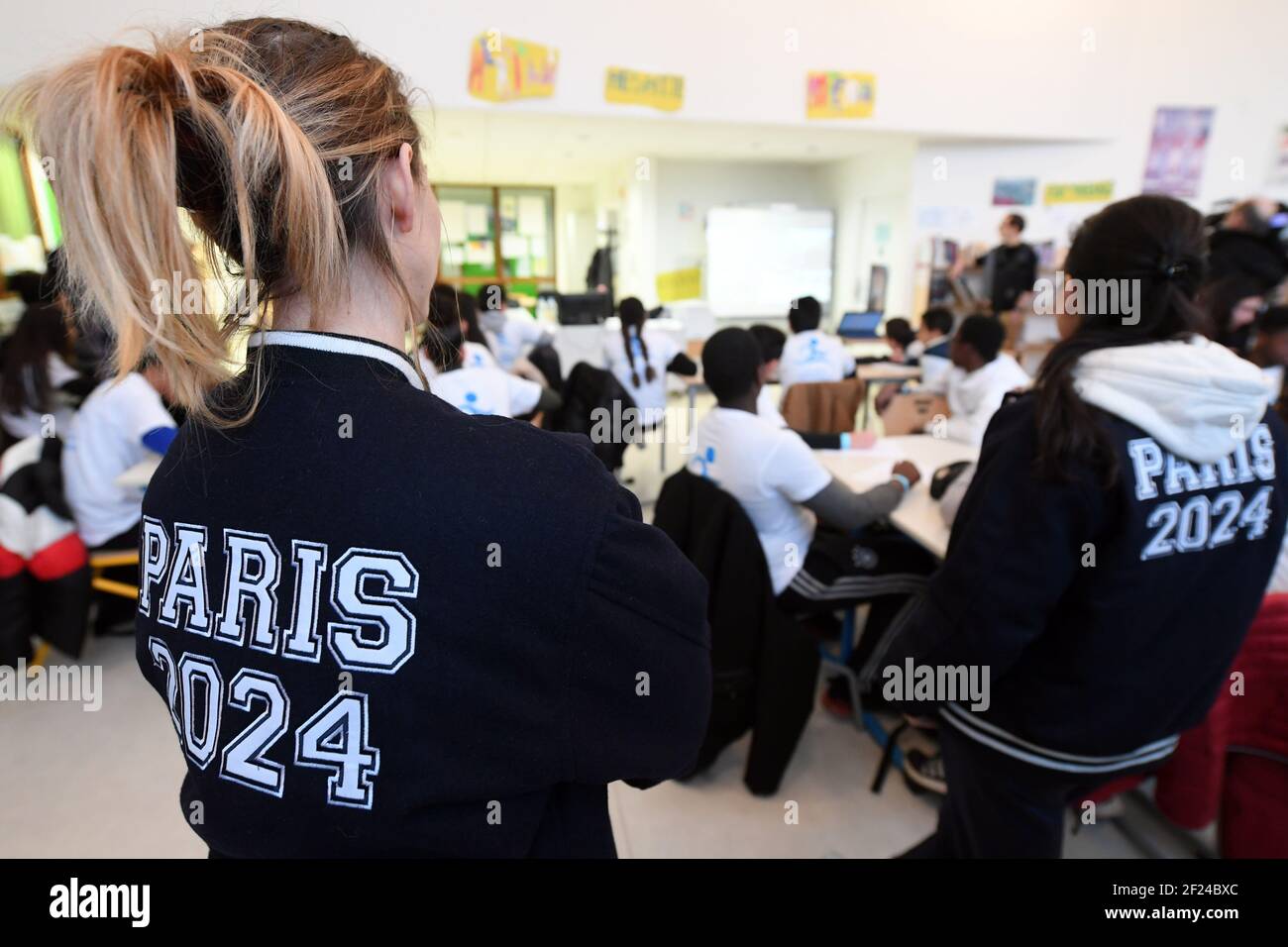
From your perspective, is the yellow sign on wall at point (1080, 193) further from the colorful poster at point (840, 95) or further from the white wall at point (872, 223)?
the colorful poster at point (840, 95)

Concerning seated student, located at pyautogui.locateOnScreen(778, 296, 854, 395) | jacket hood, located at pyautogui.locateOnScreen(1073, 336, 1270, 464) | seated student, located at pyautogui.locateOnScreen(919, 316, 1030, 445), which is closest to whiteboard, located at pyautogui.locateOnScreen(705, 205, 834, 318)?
seated student, located at pyautogui.locateOnScreen(778, 296, 854, 395)

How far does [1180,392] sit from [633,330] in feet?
10.9

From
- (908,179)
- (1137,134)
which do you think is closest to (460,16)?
(908,179)

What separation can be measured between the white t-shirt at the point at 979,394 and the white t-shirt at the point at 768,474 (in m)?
1.11

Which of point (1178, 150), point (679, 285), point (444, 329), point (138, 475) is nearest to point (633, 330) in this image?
point (444, 329)

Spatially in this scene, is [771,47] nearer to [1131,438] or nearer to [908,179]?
[908,179]

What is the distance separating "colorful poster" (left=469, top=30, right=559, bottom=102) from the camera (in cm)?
458

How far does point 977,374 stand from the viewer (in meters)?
2.85

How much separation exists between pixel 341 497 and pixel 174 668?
26 cm

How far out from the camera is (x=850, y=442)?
257cm

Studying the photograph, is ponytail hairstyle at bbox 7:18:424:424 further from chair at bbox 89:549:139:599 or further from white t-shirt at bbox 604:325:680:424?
white t-shirt at bbox 604:325:680:424

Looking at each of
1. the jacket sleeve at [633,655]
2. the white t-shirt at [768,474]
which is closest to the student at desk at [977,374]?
the white t-shirt at [768,474]

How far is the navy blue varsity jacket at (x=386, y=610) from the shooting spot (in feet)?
1.65

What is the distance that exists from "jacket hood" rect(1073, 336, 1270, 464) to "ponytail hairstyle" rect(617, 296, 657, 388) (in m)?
3.17
